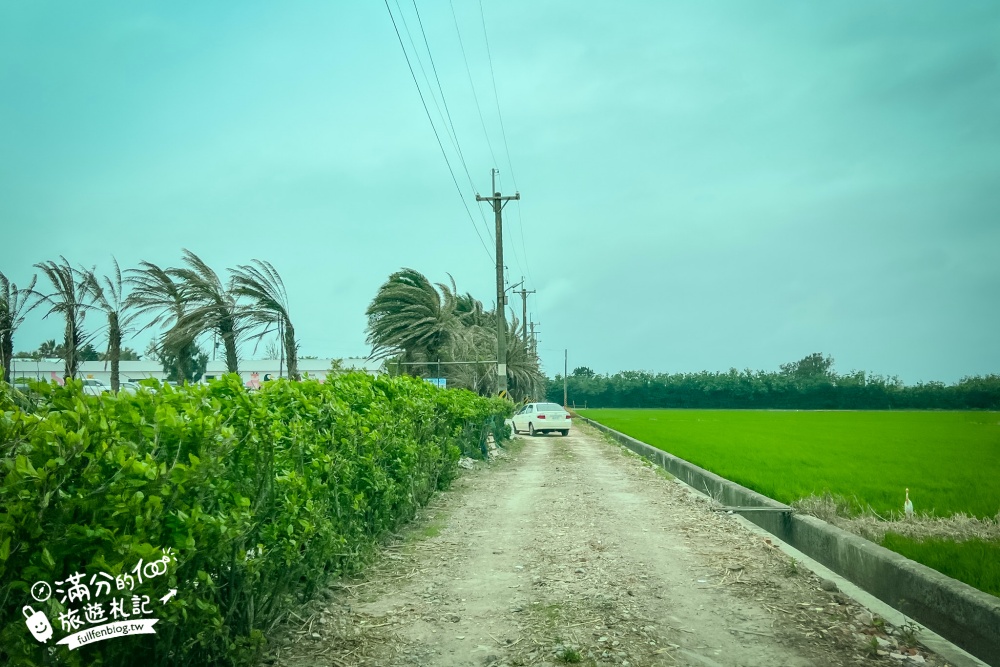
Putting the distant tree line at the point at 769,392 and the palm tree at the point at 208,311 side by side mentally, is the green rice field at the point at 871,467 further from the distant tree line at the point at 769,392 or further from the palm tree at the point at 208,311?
the distant tree line at the point at 769,392

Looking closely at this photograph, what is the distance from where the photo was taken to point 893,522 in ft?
29.0

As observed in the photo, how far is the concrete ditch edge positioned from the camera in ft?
16.9

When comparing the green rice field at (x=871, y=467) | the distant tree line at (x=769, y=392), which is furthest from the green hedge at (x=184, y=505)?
the distant tree line at (x=769, y=392)

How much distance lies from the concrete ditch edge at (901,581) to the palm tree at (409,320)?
22887 mm

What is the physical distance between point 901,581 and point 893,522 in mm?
2811

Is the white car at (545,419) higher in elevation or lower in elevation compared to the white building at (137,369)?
lower

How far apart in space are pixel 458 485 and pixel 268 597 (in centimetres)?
958

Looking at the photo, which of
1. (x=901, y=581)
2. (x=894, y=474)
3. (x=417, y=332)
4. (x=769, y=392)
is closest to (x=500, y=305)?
(x=417, y=332)

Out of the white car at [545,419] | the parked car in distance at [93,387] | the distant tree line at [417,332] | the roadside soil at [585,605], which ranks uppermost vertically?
the distant tree line at [417,332]

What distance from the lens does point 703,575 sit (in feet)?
23.4

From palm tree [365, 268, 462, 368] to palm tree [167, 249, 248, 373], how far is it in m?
19.7

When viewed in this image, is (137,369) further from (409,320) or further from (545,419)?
(545,419)

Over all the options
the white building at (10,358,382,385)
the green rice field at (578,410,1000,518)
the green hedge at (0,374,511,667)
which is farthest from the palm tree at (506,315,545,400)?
the green hedge at (0,374,511,667)

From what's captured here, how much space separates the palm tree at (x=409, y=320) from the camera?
32.7 metres
